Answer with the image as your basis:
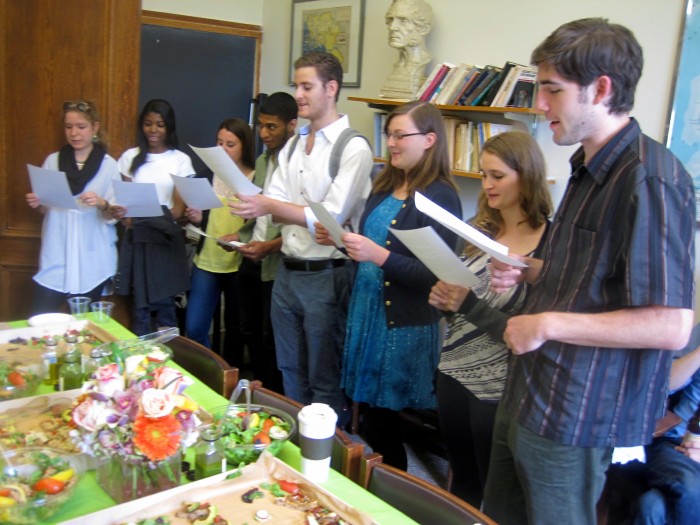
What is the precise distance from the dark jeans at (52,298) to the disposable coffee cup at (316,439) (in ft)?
7.03

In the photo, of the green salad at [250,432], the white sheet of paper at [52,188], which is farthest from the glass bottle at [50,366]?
the white sheet of paper at [52,188]

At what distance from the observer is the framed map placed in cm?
258

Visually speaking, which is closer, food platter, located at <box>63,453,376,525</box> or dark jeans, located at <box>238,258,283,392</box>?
food platter, located at <box>63,453,376,525</box>

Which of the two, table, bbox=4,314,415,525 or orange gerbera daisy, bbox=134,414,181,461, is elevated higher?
orange gerbera daisy, bbox=134,414,181,461

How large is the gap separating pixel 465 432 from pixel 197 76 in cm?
360

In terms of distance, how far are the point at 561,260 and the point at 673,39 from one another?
1748 mm

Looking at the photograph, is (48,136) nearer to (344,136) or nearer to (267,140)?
(267,140)

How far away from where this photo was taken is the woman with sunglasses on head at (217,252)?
340cm

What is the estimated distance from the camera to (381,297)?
2.48m

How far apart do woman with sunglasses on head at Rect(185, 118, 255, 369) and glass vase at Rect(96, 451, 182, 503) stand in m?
2.11

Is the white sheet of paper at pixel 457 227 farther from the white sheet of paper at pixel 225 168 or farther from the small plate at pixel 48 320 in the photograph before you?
the small plate at pixel 48 320

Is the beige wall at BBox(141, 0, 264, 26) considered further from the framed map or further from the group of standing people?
the framed map

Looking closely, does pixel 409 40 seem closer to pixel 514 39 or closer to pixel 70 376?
pixel 514 39

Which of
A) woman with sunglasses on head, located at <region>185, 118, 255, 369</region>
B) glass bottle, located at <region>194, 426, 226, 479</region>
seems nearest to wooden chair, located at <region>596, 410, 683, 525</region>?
glass bottle, located at <region>194, 426, 226, 479</region>
